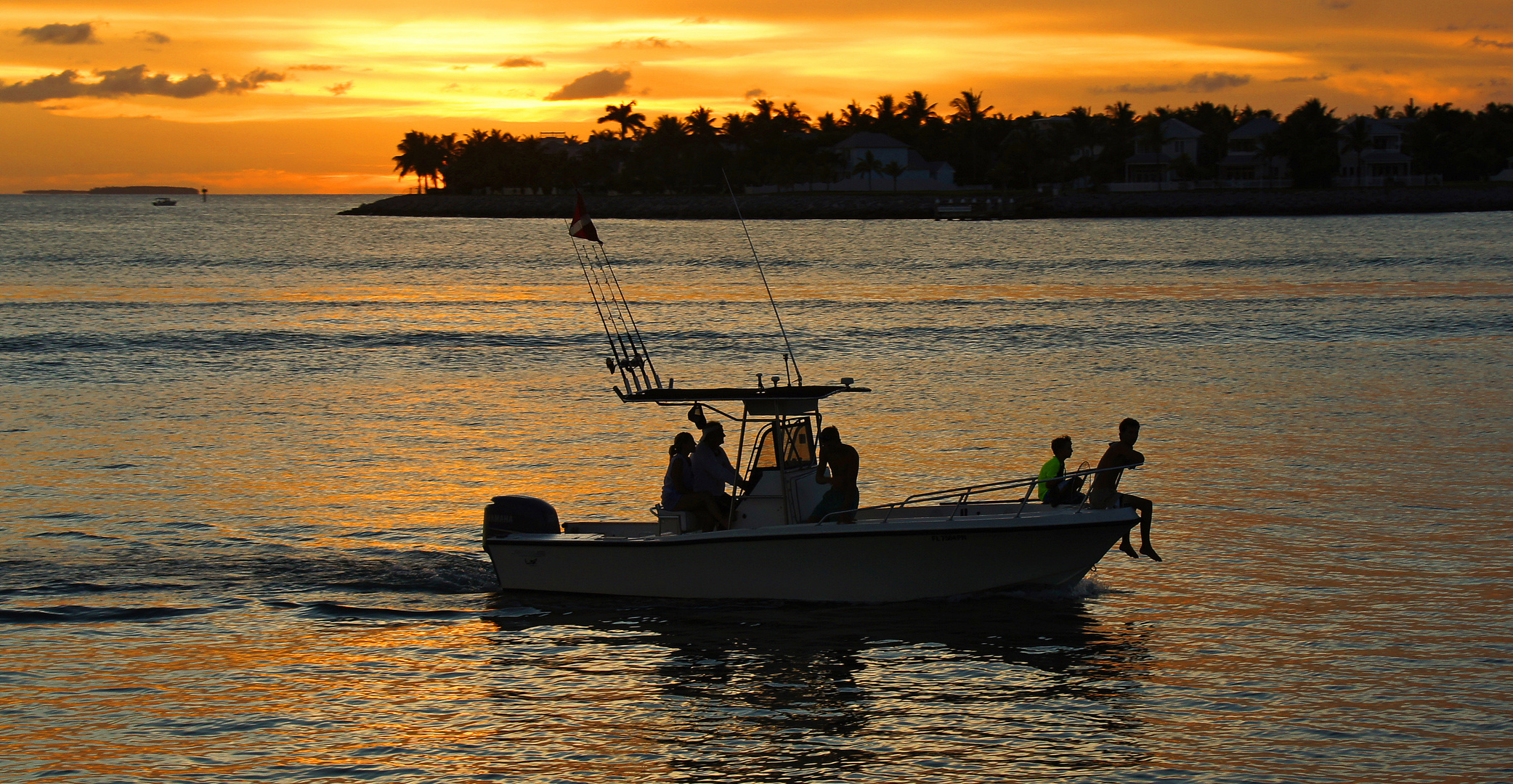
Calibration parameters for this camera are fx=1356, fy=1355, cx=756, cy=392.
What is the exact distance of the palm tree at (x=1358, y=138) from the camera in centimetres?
13888

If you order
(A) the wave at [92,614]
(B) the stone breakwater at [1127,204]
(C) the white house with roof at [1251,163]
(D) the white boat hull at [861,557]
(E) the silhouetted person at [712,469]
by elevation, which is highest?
(C) the white house with roof at [1251,163]

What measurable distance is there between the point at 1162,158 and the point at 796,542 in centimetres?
13937

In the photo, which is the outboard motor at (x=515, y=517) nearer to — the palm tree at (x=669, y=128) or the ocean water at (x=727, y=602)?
the ocean water at (x=727, y=602)

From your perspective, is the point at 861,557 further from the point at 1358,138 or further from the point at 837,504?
the point at 1358,138

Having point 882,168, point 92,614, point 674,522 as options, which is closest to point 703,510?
point 674,522

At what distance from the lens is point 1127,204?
133 meters

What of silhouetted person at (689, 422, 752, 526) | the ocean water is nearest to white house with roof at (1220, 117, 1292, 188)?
the ocean water

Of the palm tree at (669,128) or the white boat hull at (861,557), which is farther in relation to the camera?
the palm tree at (669,128)

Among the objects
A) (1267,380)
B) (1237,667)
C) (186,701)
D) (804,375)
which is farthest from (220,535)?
(1267,380)

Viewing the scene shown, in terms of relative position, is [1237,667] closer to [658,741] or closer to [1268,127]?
[658,741]

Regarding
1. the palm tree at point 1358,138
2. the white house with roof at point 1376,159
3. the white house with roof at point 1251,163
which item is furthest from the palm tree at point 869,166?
the palm tree at point 1358,138

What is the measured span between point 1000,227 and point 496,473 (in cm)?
10923

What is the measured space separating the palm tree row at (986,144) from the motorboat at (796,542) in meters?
123

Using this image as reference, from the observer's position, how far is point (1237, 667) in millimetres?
11203
